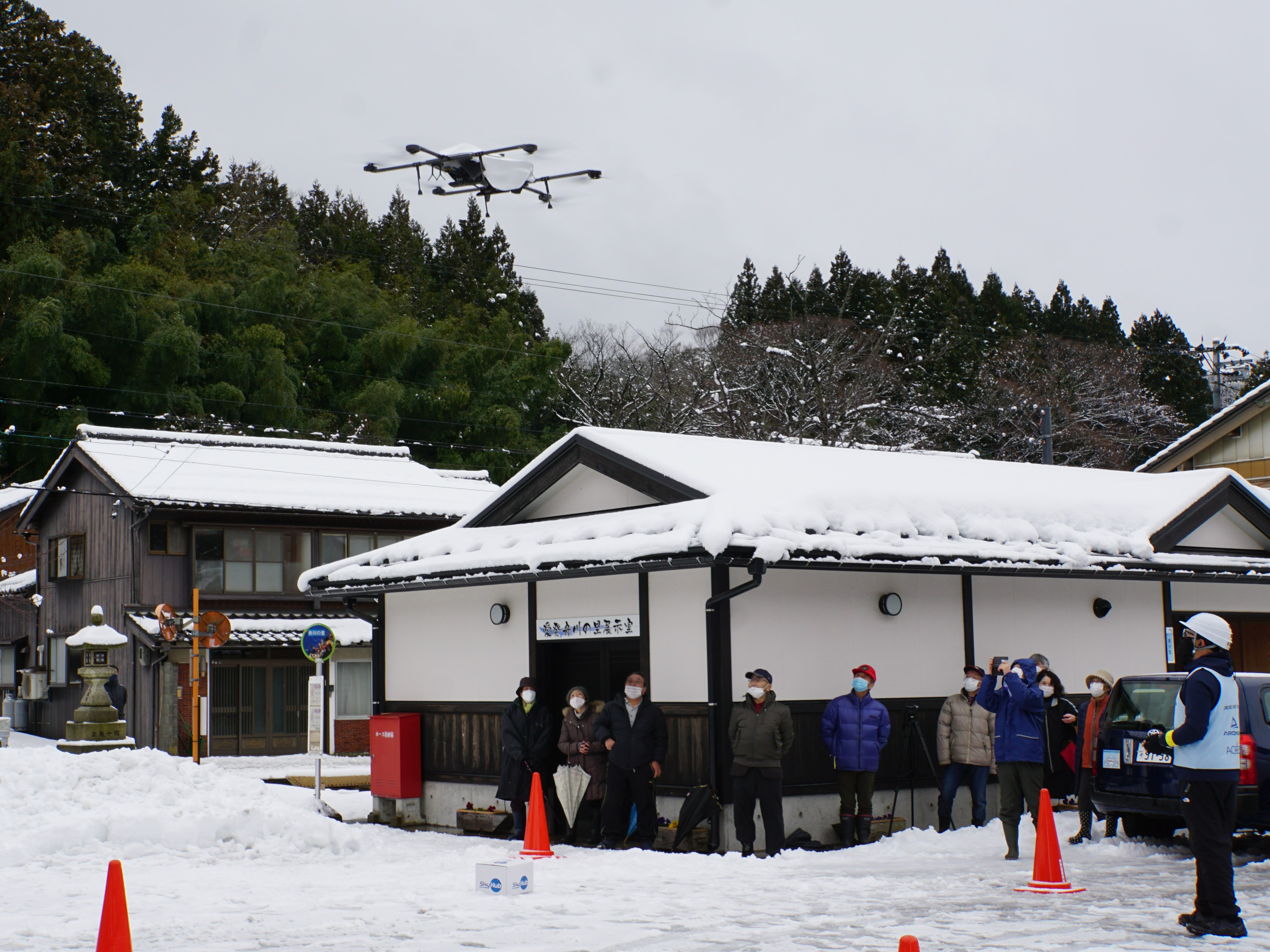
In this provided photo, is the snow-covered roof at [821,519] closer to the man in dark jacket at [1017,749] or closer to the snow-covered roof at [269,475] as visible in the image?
the man in dark jacket at [1017,749]

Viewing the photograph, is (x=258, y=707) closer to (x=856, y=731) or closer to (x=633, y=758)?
(x=633, y=758)

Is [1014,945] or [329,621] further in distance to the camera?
[329,621]

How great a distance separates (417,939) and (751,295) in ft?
170

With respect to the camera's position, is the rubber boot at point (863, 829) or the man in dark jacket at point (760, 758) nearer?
the man in dark jacket at point (760, 758)

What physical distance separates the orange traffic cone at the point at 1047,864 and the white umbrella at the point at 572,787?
513cm

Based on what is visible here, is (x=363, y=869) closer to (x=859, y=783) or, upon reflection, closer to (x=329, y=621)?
(x=859, y=783)

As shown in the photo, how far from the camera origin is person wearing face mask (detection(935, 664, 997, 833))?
44.8ft

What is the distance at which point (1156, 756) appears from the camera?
11453 millimetres

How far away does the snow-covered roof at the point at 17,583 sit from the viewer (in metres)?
38.0

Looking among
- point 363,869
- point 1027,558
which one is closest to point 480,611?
point 363,869

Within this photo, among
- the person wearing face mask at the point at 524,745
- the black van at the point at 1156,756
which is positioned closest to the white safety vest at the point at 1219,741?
the black van at the point at 1156,756

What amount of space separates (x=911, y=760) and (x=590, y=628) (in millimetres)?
3616

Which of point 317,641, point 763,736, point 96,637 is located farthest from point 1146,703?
point 96,637

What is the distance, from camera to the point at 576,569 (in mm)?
13742
